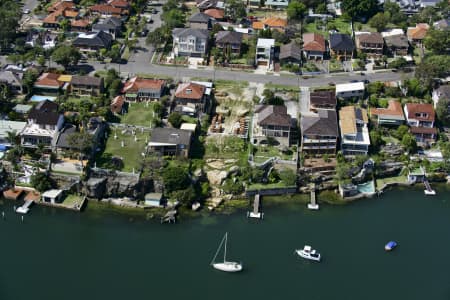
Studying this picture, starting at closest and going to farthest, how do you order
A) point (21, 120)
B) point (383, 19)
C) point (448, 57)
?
point (21, 120) < point (448, 57) < point (383, 19)

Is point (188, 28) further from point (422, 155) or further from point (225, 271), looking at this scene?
point (225, 271)

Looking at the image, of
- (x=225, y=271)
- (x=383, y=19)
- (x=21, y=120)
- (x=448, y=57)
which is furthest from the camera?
(x=383, y=19)

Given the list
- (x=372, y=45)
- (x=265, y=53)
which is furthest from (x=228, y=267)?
(x=372, y=45)

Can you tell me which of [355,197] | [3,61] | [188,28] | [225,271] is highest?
[188,28]

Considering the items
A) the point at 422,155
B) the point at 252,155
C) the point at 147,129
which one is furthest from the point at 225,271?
the point at 422,155

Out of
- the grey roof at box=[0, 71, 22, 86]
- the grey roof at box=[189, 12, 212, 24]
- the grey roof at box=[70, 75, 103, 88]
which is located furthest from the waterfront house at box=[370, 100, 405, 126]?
the grey roof at box=[0, 71, 22, 86]

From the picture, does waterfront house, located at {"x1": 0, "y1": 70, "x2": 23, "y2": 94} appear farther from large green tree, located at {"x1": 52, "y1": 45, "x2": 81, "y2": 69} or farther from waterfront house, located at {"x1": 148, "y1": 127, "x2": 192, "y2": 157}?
waterfront house, located at {"x1": 148, "y1": 127, "x2": 192, "y2": 157}
